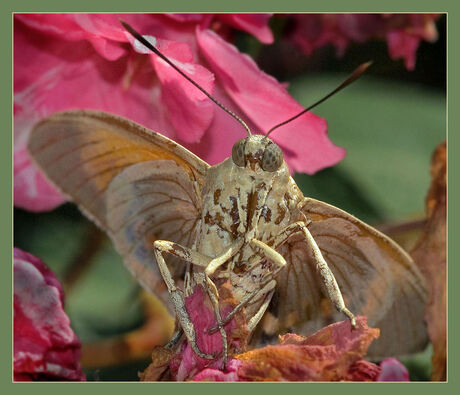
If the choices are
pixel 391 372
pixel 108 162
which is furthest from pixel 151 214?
pixel 391 372

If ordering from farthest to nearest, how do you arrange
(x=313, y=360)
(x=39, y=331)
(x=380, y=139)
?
(x=380, y=139) < (x=39, y=331) < (x=313, y=360)

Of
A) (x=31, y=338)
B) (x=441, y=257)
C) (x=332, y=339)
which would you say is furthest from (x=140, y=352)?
(x=441, y=257)

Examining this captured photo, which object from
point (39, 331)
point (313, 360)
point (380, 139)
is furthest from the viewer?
point (380, 139)

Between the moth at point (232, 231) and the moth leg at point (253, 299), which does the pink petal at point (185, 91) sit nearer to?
the moth at point (232, 231)

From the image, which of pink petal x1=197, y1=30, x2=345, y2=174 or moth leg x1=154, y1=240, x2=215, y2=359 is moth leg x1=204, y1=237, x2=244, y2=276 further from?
pink petal x1=197, y1=30, x2=345, y2=174

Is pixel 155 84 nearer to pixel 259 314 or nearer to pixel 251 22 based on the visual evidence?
Answer: pixel 251 22

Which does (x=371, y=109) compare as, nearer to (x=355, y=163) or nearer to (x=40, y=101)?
(x=355, y=163)

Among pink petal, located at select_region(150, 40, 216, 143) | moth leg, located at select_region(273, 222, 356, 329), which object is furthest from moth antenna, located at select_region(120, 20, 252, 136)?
moth leg, located at select_region(273, 222, 356, 329)
